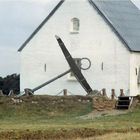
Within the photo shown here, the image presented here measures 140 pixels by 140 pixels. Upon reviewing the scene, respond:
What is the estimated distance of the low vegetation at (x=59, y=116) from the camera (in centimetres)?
2856

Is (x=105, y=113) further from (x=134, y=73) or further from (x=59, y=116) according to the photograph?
(x=134, y=73)

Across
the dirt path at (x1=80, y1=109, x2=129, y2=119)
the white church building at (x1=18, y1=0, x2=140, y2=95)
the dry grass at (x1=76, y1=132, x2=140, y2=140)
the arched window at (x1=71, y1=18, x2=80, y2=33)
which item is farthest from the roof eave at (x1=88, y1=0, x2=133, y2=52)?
the dry grass at (x1=76, y1=132, x2=140, y2=140)

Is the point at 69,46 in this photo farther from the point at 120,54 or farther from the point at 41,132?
the point at 41,132

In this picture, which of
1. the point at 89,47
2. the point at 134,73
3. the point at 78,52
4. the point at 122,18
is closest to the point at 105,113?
the point at 134,73

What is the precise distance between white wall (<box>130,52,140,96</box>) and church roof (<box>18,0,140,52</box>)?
2.06 feet

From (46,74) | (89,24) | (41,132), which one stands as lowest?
(41,132)

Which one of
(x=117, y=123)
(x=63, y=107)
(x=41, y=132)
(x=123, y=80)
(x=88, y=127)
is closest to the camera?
(x=41, y=132)

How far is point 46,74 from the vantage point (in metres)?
54.0

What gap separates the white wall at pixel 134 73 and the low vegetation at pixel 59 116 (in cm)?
1000

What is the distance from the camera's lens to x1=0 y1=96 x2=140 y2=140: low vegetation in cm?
2856

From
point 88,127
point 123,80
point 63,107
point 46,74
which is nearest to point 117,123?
point 88,127

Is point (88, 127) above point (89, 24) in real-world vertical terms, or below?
below

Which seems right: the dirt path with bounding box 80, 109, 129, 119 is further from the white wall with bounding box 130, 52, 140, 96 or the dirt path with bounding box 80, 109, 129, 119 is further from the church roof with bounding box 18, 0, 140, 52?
the church roof with bounding box 18, 0, 140, 52

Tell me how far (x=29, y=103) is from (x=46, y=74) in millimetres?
12877
